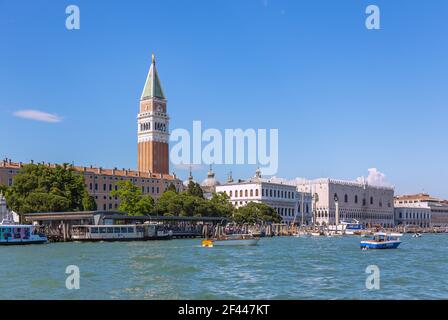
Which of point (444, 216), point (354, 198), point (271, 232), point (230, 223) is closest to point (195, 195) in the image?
point (230, 223)

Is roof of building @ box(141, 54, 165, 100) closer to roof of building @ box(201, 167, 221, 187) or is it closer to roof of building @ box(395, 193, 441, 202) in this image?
roof of building @ box(201, 167, 221, 187)

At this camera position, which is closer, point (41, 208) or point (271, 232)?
point (41, 208)

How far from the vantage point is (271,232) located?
6731 cm

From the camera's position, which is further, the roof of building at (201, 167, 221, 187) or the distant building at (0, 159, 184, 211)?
the roof of building at (201, 167, 221, 187)

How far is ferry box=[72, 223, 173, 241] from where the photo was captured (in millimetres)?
47250

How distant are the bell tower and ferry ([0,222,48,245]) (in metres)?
A: 38.8

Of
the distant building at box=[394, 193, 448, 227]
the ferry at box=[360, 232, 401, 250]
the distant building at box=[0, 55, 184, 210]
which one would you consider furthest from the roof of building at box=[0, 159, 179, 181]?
the distant building at box=[394, 193, 448, 227]

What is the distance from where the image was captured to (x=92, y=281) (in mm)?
17906

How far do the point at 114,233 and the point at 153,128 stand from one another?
3908 cm

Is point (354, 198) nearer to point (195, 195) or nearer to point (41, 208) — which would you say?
point (195, 195)
